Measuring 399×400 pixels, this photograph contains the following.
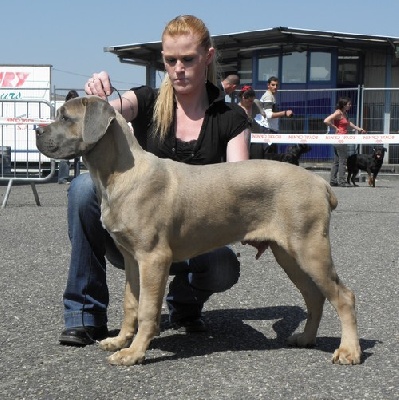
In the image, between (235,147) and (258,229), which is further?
(235,147)

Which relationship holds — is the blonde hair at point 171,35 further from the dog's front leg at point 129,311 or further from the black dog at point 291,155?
→ the black dog at point 291,155

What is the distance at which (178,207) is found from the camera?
4133mm

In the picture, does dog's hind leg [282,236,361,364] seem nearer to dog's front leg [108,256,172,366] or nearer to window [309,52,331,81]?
dog's front leg [108,256,172,366]

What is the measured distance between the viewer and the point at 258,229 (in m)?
4.27

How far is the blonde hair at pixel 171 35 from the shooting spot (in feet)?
15.3

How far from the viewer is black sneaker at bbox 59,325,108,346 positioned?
4.42 m

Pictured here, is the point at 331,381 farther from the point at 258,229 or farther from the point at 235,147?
the point at 235,147

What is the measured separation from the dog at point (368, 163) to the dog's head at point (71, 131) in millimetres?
15492

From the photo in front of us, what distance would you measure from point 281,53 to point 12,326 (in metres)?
21.3

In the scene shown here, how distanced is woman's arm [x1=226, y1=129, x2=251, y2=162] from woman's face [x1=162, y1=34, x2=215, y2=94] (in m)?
0.40

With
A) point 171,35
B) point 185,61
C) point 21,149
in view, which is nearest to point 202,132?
point 185,61

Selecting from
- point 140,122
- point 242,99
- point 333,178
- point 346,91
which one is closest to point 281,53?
point 346,91

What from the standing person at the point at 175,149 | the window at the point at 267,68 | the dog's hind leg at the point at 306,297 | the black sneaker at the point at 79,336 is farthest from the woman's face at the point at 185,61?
the window at the point at 267,68

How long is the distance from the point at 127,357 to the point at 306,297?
1.16 m
